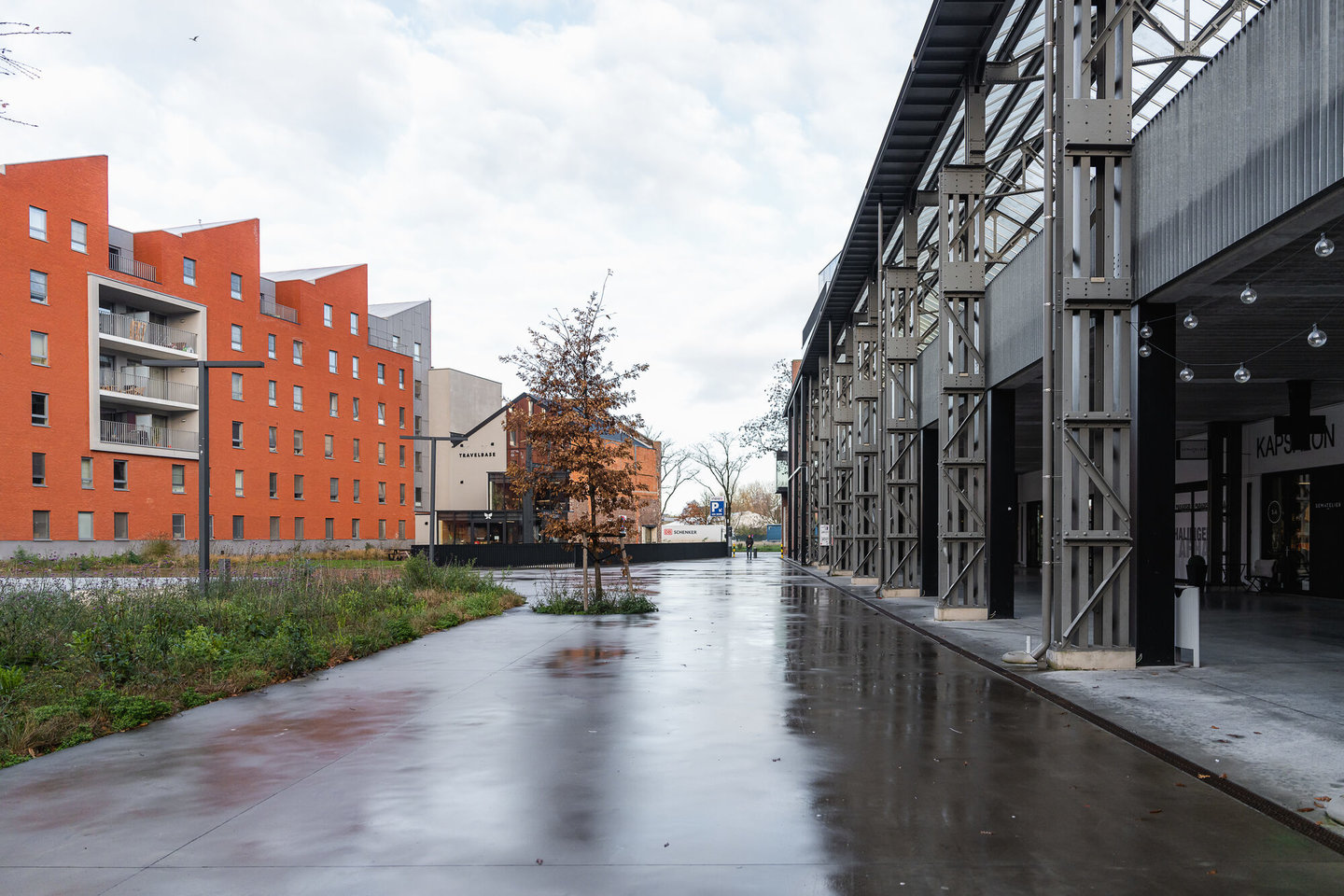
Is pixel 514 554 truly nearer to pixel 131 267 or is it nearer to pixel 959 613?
pixel 131 267

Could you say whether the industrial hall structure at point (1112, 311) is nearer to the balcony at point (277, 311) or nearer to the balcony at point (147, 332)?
the balcony at point (147, 332)

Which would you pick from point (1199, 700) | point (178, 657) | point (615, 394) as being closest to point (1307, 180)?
point (1199, 700)

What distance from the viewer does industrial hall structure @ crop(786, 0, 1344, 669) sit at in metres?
10.1

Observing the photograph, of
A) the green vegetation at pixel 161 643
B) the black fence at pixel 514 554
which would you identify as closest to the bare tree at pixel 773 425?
the black fence at pixel 514 554

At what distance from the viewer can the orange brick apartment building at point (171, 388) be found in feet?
141

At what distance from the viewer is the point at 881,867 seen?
17.1ft

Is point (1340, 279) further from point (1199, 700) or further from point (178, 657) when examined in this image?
point (178, 657)

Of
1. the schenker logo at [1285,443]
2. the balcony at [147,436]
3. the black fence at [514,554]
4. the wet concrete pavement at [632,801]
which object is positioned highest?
the balcony at [147,436]

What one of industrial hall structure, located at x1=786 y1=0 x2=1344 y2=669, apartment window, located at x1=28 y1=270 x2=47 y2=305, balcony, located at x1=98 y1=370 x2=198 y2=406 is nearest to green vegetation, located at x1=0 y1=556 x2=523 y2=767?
industrial hall structure, located at x1=786 y1=0 x2=1344 y2=669

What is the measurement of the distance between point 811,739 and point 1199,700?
454 cm

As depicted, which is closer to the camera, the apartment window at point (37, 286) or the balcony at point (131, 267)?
the apartment window at point (37, 286)

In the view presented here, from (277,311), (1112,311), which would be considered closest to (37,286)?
(277,311)

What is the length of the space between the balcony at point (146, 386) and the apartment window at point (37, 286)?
4720 mm

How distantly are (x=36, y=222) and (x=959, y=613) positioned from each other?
141 feet
